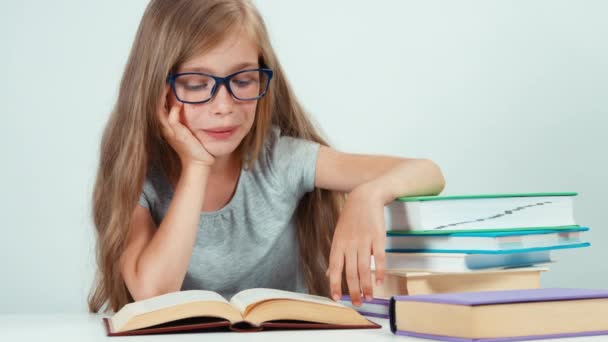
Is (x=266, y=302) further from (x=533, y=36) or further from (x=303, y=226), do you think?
(x=533, y=36)

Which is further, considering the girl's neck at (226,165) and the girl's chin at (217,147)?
the girl's neck at (226,165)

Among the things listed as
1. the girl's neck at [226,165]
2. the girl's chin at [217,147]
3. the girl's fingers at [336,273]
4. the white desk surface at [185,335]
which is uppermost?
the girl's chin at [217,147]

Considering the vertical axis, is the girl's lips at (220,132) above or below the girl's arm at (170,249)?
above

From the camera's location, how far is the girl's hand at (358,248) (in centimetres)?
111

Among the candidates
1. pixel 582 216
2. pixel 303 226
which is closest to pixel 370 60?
pixel 582 216

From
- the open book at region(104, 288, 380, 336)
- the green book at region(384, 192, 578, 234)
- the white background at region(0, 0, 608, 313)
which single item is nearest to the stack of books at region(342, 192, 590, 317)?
the green book at region(384, 192, 578, 234)

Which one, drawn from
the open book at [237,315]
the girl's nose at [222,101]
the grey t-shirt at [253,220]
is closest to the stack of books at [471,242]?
the open book at [237,315]

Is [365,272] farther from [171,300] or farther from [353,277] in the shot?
[171,300]

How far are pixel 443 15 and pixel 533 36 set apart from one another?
29 centimetres

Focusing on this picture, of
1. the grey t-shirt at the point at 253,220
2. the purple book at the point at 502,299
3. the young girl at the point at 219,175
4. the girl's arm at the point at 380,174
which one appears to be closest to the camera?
the purple book at the point at 502,299

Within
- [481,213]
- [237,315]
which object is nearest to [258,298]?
[237,315]

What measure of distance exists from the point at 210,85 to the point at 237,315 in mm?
585

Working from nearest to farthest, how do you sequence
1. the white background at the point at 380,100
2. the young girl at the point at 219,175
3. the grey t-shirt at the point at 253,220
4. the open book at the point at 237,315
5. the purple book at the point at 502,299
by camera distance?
the purple book at the point at 502,299 → the open book at the point at 237,315 → the young girl at the point at 219,175 → the grey t-shirt at the point at 253,220 → the white background at the point at 380,100

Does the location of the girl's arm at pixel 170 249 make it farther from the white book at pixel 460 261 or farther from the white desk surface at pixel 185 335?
the white book at pixel 460 261
